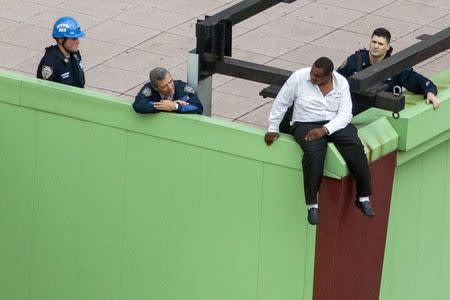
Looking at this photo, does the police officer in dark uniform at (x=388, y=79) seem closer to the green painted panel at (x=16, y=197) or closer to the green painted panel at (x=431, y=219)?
the green painted panel at (x=431, y=219)

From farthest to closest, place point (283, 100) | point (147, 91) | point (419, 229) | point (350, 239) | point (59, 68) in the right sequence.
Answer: point (59, 68), point (419, 229), point (147, 91), point (350, 239), point (283, 100)

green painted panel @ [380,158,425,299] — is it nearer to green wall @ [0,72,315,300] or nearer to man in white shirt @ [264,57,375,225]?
green wall @ [0,72,315,300]

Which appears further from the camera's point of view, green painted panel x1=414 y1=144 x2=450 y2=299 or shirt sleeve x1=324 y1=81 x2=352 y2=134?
green painted panel x1=414 y1=144 x2=450 y2=299

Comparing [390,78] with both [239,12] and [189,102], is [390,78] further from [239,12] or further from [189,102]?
[189,102]

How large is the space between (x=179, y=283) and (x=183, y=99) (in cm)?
158

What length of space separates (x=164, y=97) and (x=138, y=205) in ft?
3.32

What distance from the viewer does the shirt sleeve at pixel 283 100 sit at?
40.2ft

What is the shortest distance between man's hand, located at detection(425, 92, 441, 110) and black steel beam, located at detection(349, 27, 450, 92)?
31 cm

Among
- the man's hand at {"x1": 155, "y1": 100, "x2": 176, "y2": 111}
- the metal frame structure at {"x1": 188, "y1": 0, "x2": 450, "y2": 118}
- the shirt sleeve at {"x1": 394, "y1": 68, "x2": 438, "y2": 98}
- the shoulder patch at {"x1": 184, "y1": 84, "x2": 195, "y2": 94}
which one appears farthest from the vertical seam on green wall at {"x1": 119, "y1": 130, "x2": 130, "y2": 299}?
the shirt sleeve at {"x1": 394, "y1": 68, "x2": 438, "y2": 98}

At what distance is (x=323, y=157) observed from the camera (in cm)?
1209

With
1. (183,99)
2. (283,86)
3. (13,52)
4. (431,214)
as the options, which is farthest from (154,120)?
(13,52)

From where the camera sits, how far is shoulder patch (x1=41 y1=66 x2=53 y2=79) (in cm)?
1373

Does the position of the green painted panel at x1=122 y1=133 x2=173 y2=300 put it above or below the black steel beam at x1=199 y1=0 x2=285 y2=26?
below

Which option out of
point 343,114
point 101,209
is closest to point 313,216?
point 343,114
